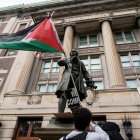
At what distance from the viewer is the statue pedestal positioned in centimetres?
423

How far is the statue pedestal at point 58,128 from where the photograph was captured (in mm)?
4227

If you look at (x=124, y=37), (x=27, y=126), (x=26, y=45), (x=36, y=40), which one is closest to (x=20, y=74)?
(x=27, y=126)

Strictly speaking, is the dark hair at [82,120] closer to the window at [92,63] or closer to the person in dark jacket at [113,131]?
the person in dark jacket at [113,131]

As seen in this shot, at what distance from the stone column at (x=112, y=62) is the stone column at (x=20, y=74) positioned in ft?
21.8

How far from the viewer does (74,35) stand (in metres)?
20.3

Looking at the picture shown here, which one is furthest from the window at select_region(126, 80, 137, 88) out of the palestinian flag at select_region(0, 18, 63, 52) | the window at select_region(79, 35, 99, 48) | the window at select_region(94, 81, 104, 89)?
the palestinian flag at select_region(0, 18, 63, 52)

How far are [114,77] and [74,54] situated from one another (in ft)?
26.1

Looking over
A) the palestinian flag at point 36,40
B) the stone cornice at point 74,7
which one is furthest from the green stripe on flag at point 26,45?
the stone cornice at point 74,7

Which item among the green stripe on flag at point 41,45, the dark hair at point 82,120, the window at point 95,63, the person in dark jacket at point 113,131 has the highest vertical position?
the window at point 95,63

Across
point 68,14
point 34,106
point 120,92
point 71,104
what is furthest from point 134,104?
point 68,14

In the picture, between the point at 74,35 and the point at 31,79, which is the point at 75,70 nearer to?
the point at 31,79

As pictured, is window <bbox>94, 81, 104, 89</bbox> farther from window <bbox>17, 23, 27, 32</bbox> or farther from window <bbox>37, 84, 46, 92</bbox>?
window <bbox>17, 23, 27, 32</bbox>

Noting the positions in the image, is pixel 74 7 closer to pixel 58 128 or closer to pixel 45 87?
pixel 45 87

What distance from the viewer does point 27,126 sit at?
11.4 m
